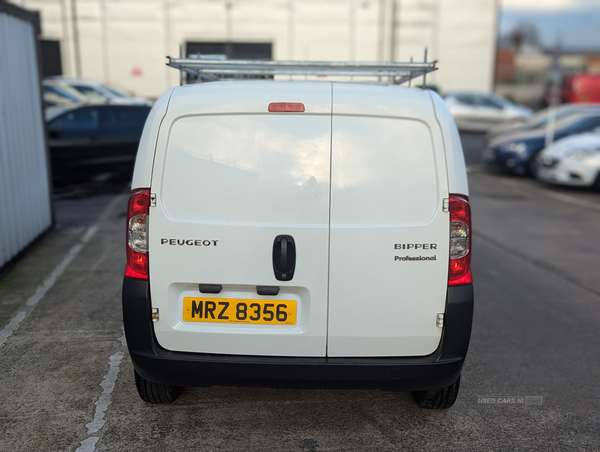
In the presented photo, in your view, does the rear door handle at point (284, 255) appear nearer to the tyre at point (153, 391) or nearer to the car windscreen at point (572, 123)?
the tyre at point (153, 391)

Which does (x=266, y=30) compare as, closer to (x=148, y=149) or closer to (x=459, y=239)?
(x=148, y=149)

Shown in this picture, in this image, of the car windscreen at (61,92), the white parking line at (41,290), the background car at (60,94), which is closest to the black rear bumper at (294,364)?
the white parking line at (41,290)

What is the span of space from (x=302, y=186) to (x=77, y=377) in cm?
216

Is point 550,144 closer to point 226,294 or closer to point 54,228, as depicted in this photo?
point 54,228

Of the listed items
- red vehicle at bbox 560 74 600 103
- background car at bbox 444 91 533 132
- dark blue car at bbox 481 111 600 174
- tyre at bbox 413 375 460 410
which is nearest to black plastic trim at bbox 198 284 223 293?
tyre at bbox 413 375 460 410

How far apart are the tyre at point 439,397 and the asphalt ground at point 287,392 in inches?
2.6

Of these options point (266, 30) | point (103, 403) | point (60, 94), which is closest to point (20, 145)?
point (103, 403)

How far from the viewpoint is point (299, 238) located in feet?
9.84

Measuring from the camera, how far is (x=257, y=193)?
2.97m

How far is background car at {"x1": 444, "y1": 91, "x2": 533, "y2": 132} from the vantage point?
2183 centimetres

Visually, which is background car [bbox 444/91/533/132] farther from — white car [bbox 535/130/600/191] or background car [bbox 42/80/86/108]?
background car [bbox 42/80/86/108]

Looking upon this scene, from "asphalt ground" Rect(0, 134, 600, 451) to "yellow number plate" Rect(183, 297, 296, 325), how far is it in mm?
733

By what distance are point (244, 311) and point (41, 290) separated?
11.1 ft

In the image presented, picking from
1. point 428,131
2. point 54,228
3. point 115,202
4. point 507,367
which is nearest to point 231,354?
point 428,131
